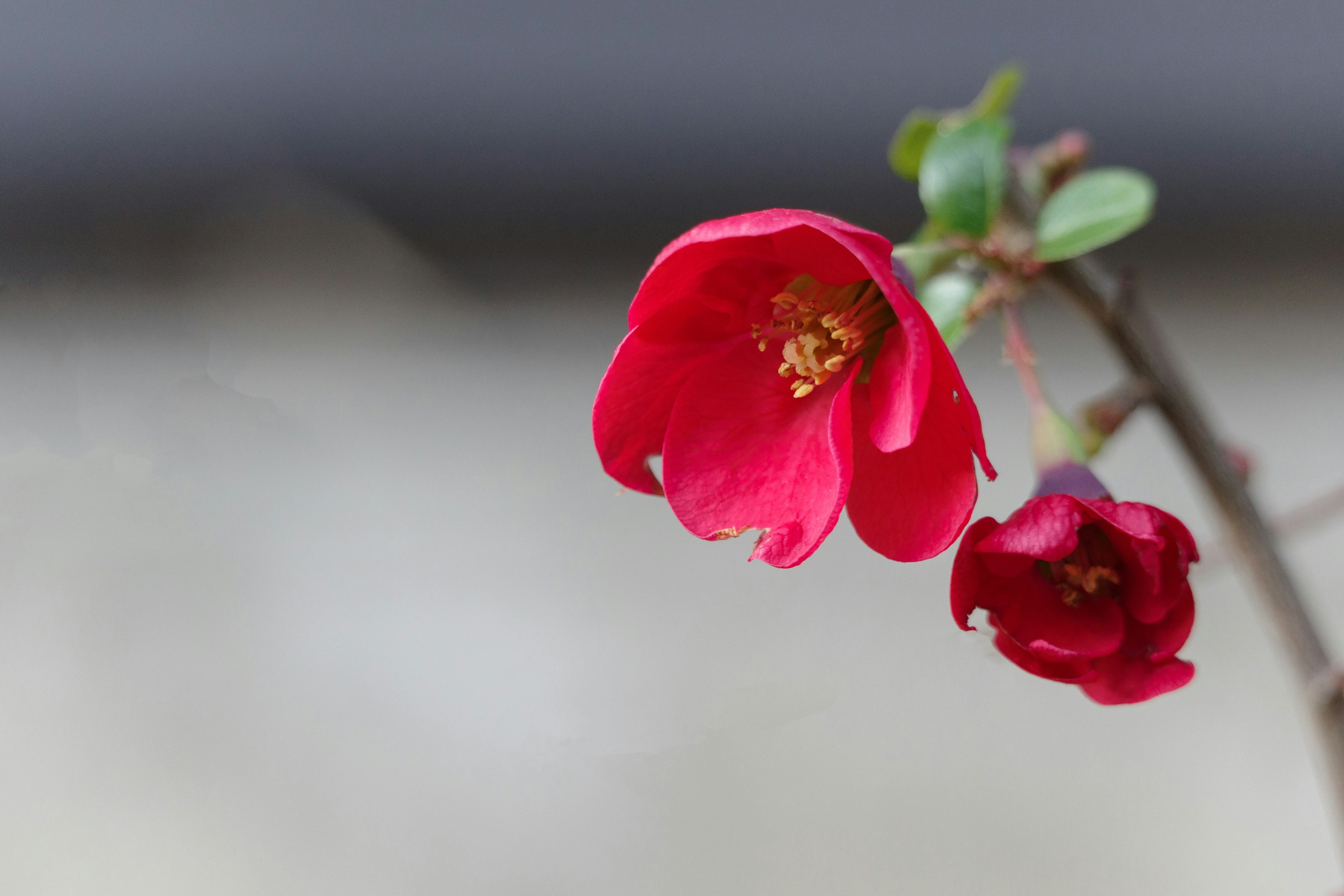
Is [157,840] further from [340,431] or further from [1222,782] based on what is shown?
[1222,782]

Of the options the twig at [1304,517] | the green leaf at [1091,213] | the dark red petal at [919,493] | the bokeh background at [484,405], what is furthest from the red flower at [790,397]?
the bokeh background at [484,405]

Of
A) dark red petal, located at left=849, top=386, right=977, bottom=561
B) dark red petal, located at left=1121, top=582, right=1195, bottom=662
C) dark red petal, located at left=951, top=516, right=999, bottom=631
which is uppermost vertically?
dark red petal, located at left=849, top=386, right=977, bottom=561

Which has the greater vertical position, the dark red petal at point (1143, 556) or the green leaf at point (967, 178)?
the green leaf at point (967, 178)

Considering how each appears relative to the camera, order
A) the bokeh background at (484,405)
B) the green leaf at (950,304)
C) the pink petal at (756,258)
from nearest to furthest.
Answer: the pink petal at (756,258) < the green leaf at (950,304) < the bokeh background at (484,405)

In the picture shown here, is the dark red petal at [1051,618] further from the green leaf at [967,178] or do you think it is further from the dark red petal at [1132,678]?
the green leaf at [967,178]

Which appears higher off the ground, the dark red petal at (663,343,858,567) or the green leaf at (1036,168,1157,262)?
the green leaf at (1036,168,1157,262)

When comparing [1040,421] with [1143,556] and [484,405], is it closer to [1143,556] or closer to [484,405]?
[1143,556]

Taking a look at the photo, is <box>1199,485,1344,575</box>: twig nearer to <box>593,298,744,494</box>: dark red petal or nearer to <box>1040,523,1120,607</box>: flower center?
<box>1040,523,1120,607</box>: flower center

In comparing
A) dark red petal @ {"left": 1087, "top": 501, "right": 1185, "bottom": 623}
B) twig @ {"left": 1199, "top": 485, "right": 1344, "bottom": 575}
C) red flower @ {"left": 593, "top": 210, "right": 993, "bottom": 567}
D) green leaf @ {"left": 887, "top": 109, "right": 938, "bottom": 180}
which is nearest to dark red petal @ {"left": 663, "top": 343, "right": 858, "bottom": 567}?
red flower @ {"left": 593, "top": 210, "right": 993, "bottom": 567}

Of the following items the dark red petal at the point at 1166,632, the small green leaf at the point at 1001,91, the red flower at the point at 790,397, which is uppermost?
the small green leaf at the point at 1001,91
